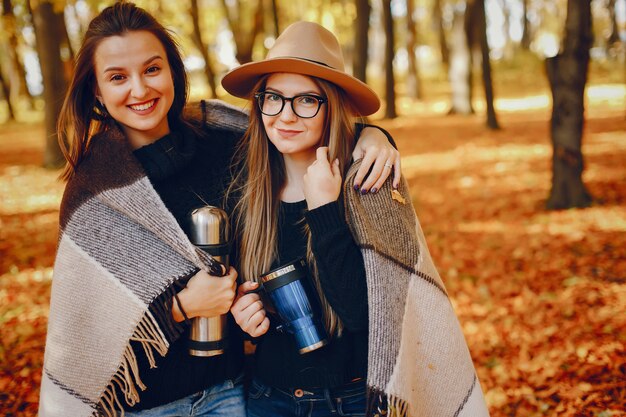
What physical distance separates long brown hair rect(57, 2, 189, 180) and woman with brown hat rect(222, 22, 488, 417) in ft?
1.53

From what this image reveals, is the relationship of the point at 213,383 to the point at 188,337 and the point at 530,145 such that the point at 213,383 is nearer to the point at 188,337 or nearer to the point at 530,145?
the point at 188,337

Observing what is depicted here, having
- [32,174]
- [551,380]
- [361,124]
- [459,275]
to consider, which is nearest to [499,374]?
[551,380]

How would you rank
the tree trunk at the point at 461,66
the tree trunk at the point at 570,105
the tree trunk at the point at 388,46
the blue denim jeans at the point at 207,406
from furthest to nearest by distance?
1. the tree trunk at the point at 461,66
2. the tree trunk at the point at 388,46
3. the tree trunk at the point at 570,105
4. the blue denim jeans at the point at 207,406

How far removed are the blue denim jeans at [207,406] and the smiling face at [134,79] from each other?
119cm

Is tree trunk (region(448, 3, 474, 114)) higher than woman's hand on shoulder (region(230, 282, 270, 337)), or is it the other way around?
tree trunk (region(448, 3, 474, 114))

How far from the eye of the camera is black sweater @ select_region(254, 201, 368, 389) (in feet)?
7.09

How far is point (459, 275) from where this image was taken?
5551 mm

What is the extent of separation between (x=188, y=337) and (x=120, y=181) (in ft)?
2.30

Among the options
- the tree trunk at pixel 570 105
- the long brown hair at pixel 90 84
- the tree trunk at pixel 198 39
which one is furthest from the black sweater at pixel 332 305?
the tree trunk at pixel 198 39

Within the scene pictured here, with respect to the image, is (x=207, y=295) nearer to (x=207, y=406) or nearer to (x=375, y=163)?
(x=207, y=406)

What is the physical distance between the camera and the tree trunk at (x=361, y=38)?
13.3 meters

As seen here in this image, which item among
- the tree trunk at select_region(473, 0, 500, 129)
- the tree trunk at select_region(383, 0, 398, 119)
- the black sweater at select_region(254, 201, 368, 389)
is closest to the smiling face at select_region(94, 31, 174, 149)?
the black sweater at select_region(254, 201, 368, 389)

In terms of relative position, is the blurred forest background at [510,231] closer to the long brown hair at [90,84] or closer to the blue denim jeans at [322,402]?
the long brown hair at [90,84]

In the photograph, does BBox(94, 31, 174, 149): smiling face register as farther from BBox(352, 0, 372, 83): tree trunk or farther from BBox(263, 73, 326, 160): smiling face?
BBox(352, 0, 372, 83): tree trunk
